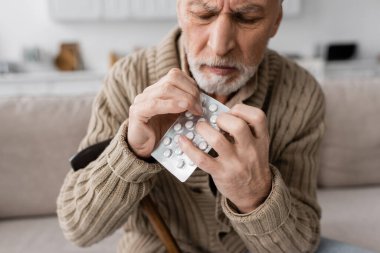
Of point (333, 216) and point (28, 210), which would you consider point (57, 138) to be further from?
point (333, 216)

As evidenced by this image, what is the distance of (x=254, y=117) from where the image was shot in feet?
1.77

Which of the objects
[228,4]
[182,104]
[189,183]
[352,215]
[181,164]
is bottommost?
[352,215]

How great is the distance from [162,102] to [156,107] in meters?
0.01

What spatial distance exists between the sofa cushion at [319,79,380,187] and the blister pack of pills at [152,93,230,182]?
2.75 feet

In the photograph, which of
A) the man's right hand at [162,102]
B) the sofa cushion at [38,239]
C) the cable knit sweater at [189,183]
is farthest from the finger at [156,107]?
the sofa cushion at [38,239]

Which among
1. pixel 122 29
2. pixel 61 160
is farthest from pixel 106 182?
pixel 122 29

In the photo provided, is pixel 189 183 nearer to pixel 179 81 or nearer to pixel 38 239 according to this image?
pixel 179 81

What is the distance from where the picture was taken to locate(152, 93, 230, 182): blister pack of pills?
0.58 meters

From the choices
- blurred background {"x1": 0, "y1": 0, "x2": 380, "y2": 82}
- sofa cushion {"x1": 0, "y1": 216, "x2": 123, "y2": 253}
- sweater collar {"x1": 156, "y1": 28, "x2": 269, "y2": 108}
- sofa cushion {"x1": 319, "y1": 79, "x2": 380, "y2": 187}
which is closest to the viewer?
sweater collar {"x1": 156, "y1": 28, "x2": 269, "y2": 108}

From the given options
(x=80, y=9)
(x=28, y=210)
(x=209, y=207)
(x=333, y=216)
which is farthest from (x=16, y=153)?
(x=80, y=9)

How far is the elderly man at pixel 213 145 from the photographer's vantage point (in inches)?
22.0

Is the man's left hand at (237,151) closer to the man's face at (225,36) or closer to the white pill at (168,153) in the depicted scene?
the white pill at (168,153)

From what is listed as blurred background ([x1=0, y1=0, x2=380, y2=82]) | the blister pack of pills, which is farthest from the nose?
blurred background ([x1=0, y1=0, x2=380, y2=82])

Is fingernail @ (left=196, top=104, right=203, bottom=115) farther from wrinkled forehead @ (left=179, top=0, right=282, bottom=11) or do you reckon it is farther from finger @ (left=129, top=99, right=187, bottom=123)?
wrinkled forehead @ (left=179, top=0, right=282, bottom=11)
